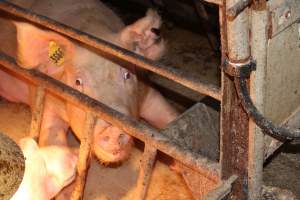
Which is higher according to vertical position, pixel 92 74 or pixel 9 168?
pixel 9 168

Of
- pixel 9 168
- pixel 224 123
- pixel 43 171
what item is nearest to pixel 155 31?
pixel 43 171

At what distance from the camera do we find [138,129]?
81.8 inches

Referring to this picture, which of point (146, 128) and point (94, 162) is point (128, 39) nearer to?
point (94, 162)

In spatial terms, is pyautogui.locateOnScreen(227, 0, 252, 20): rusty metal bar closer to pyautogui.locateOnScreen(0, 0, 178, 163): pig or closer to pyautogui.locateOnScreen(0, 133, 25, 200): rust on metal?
A: pyautogui.locateOnScreen(0, 133, 25, 200): rust on metal

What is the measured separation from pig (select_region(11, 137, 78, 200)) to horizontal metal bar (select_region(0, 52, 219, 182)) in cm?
34

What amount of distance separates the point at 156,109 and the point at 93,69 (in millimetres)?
718

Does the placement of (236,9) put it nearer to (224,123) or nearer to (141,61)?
(224,123)

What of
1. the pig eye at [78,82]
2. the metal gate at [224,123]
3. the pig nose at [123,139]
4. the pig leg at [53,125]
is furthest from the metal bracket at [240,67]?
the pig leg at [53,125]

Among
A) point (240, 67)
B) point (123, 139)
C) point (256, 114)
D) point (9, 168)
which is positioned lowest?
point (123, 139)

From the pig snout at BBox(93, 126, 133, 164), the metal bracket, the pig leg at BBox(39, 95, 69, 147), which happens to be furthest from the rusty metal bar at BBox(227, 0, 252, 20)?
the pig leg at BBox(39, 95, 69, 147)

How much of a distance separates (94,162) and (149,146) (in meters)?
1.46

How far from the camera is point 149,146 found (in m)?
2.08

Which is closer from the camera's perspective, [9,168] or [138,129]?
[9,168]

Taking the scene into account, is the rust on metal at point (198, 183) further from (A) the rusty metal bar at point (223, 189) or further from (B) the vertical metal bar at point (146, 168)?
(A) the rusty metal bar at point (223, 189)
